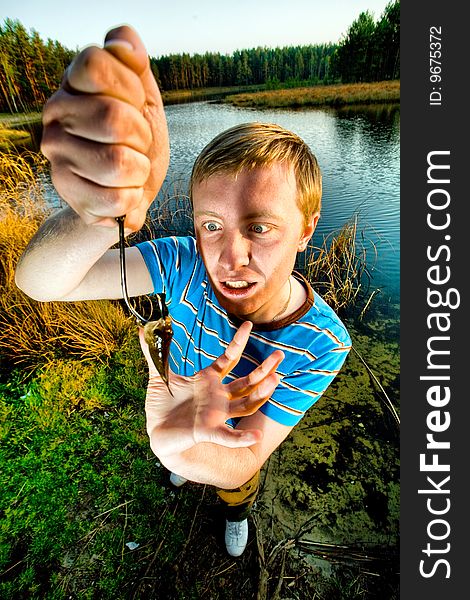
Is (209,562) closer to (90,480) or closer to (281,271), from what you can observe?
(90,480)

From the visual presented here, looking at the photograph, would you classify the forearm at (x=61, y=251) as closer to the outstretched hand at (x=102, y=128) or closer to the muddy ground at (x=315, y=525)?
the outstretched hand at (x=102, y=128)

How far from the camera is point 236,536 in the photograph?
2178mm

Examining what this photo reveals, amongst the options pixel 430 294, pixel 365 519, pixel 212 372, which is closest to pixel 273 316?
pixel 212 372

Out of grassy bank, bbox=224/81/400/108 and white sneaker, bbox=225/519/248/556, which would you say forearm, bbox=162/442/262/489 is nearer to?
white sneaker, bbox=225/519/248/556

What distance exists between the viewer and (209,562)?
2.20 m

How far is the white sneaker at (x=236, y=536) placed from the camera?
2.18m

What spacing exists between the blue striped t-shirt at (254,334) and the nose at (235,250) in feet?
0.97

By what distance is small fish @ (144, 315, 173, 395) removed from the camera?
121 cm

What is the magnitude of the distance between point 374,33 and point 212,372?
194ft

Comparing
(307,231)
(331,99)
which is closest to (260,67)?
(331,99)

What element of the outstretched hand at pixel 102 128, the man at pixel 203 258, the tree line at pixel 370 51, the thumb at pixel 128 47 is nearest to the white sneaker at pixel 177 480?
the man at pixel 203 258

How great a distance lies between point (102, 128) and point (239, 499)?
2.10m

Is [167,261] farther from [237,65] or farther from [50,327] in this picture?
[237,65]

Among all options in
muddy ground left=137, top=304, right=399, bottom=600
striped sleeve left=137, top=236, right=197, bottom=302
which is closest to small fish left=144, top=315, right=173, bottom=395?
striped sleeve left=137, top=236, right=197, bottom=302
